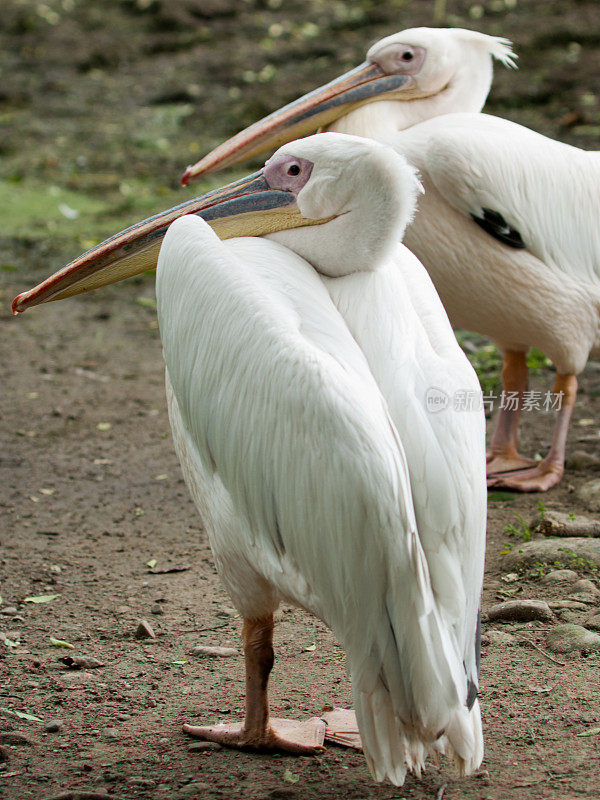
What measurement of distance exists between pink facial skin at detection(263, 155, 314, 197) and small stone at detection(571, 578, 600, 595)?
158 cm

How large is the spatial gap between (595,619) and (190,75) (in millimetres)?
7937

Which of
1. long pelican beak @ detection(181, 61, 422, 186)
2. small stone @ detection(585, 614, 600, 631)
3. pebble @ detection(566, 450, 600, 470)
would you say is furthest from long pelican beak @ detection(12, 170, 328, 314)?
pebble @ detection(566, 450, 600, 470)

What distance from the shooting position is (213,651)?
300cm

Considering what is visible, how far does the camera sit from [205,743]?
2520mm

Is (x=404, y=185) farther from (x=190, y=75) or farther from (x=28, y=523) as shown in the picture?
(x=190, y=75)

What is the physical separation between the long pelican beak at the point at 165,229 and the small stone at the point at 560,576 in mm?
1488

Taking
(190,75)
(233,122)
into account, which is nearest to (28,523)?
(233,122)

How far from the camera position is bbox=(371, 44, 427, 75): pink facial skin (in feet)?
13.7

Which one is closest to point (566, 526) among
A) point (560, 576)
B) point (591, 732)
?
point (560, 576)

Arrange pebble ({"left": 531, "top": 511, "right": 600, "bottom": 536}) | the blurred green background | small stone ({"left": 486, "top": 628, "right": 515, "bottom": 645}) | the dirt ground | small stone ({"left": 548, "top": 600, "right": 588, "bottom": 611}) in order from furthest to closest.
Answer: the blurred green background → pebble ({"left": 531, "top": 511, "right": 600, "bottom": 536}) → small stone ({"left": 548, "top": 600, "right": 588, "bottom": 611}) → small stone ({"left": 486, "top": 628, "right": 515, "bottom": 645}) → the dirt ground

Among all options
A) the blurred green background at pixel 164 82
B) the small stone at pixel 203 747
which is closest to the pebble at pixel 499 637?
the small stone at pixel 203 747

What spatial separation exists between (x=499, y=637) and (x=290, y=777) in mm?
889

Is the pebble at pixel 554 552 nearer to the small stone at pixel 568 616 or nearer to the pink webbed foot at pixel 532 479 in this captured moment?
the small stone at pixel 568 616

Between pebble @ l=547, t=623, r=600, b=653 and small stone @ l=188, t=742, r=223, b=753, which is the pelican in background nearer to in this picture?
pebble @ l=547, t=623, r=600, b=653
